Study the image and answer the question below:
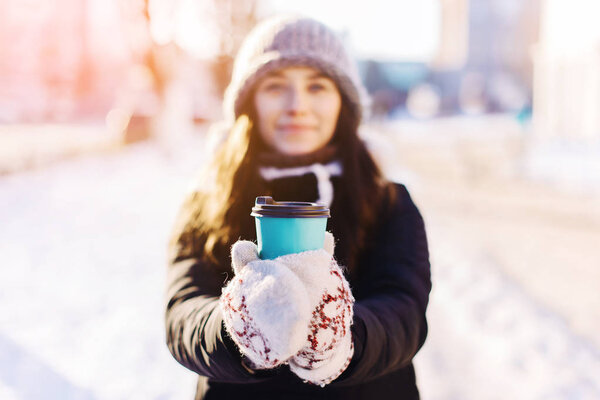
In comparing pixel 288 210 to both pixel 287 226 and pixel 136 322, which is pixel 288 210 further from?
pixel 136 322

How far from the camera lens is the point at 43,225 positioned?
5.64m

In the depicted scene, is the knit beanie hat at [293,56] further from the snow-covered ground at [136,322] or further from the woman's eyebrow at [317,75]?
the snow-covered ground at [136,322]

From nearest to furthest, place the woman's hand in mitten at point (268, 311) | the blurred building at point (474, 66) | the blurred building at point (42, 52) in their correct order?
the woman's hand in mitten at point (268, 311), the blurred building at point (42, 52), the blurred building at point (474, 66)

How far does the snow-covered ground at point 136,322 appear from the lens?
269cm


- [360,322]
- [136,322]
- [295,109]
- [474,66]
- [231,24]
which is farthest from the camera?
[474,66]

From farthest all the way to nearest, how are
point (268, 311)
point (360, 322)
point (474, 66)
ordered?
point (474, 66) < point (360, 322) < point (268, 311)

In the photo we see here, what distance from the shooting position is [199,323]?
116 centimetres

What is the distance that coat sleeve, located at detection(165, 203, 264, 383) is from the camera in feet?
3.42

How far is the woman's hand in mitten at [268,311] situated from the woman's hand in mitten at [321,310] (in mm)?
26

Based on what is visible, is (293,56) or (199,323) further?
(293,56)

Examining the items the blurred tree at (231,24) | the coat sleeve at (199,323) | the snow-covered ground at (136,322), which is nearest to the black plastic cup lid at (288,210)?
the coat sleeve at (199,323)

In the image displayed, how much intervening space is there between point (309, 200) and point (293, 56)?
40cm

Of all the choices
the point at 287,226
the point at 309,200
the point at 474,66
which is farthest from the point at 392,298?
the point at 474,66

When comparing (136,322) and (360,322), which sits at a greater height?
(360,322)
